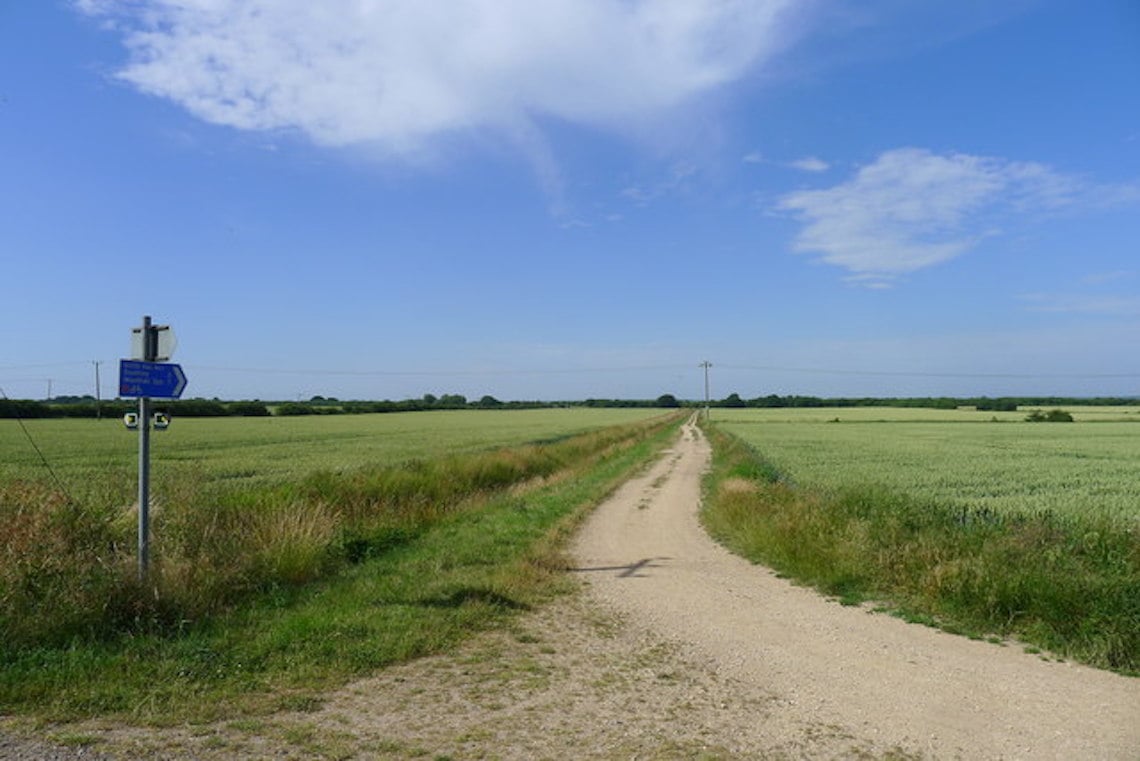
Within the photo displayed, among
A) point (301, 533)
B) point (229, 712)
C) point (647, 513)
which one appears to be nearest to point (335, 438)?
point (647, 513)

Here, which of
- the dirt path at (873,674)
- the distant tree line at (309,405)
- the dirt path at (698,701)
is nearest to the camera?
the dirt path at (698,701)

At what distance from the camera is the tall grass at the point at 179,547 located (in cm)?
641

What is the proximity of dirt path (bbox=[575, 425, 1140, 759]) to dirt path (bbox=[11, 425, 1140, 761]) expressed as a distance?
20mm

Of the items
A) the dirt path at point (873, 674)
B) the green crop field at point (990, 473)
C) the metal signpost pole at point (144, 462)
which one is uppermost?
→ the metal signpost pole at point (144, 462)

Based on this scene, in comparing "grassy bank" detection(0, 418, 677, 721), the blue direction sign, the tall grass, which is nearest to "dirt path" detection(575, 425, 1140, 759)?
"grassy bank" detection(0, 418, 677, 721)

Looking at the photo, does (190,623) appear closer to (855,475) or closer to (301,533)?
(301,533)

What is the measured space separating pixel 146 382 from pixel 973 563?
949cm

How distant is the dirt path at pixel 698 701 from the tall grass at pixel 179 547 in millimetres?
2341

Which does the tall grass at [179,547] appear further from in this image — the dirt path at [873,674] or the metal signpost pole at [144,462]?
the dirt path at [873,674]

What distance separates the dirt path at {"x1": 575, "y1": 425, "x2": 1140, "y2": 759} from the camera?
4730mm

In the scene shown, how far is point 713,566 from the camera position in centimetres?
1047

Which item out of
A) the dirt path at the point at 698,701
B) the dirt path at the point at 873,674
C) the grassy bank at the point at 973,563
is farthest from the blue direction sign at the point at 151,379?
the grassy bank at the point at 973,563

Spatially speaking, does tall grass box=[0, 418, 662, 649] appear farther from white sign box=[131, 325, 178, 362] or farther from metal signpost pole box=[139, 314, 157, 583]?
white sign box=[131, 325, 178, 362]

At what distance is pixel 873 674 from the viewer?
5.94 m
